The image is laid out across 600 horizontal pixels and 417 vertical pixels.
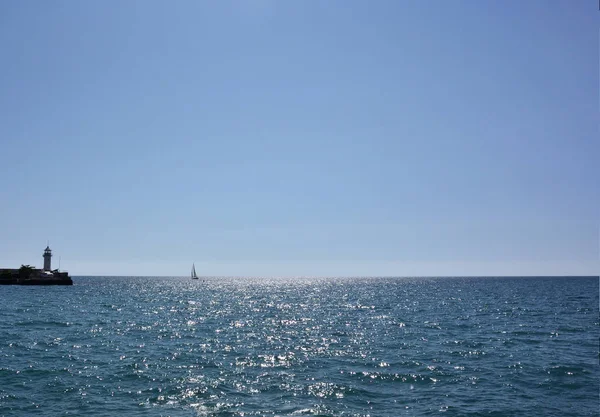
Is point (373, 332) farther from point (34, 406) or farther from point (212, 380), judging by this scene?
point (34, 406)

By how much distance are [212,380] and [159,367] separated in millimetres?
5292

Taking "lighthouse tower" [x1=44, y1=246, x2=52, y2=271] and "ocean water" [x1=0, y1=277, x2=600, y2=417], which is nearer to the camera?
"ocean water" [x1=0, y1=277, x2=600, y2=417]

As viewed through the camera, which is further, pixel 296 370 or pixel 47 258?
pixel 47 258

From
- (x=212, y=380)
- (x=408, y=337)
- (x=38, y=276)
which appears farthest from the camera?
(x=38, y=276)

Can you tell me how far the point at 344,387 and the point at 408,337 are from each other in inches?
826

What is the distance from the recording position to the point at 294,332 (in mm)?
49688

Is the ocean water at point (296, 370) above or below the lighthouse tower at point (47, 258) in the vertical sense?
below

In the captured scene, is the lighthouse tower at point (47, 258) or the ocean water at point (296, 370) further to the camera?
the lighthouse tower at point (47, 258)

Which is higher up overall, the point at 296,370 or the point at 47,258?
the point at 47,258

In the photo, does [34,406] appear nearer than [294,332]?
Yes

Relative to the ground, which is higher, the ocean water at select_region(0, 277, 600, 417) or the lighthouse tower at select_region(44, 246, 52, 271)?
the lighthouse tower at select_region(44, 246, 52, 271)

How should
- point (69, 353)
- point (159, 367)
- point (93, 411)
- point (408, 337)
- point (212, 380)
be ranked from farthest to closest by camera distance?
point (408, 337) → point (69, 353) → point (159, 367) → point (212, 380) → point (93, 411)

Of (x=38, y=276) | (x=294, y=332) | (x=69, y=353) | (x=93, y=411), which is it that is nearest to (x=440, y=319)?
(x=294, y=332)

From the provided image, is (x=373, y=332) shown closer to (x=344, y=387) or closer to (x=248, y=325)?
(x=248, y=325)
